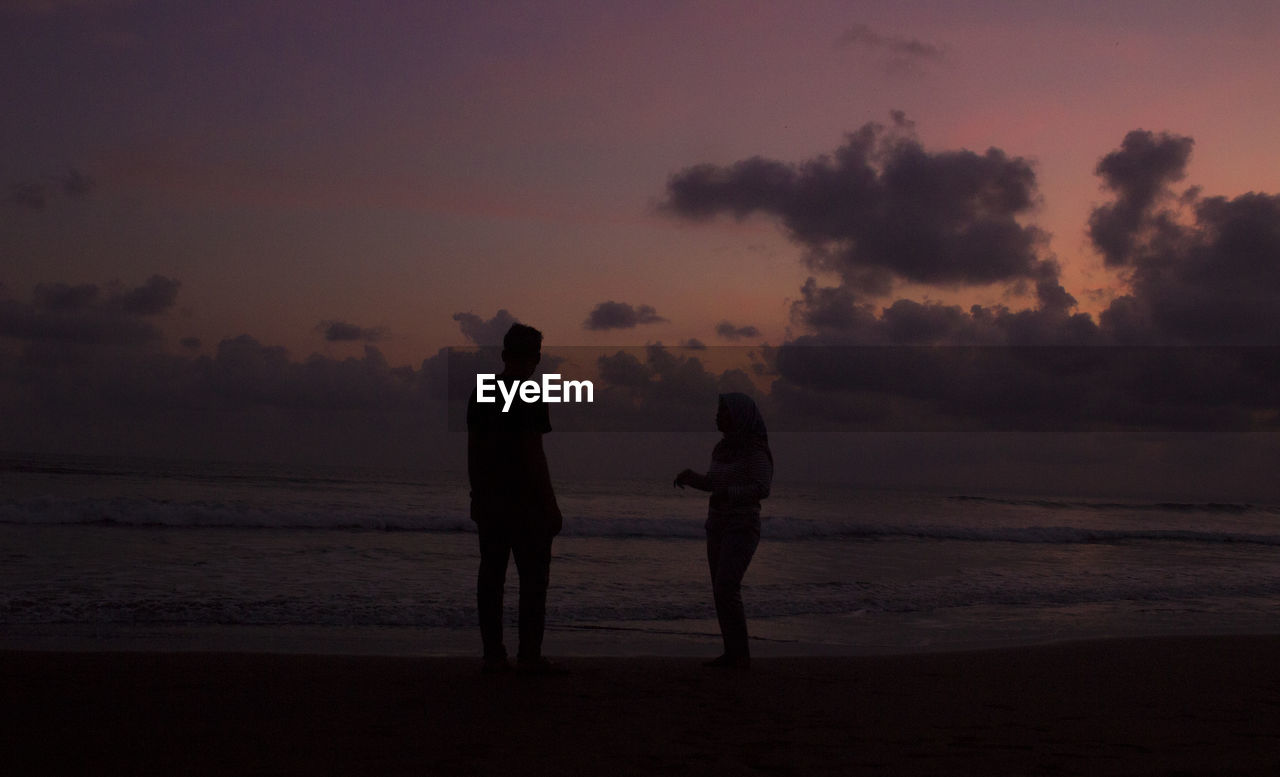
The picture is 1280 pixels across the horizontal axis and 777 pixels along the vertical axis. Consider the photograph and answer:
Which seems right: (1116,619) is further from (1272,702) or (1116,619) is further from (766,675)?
(766,675)

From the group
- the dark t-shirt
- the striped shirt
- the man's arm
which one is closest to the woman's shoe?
the striped shirt

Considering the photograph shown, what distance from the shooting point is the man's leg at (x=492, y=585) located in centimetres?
491

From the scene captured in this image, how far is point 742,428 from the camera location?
572 centimetres

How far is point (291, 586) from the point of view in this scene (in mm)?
9672

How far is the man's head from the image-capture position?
4.95 metres

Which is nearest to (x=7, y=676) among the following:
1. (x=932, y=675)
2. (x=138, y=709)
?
(x=138, y=709)

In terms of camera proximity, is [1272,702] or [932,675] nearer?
[1272,702]

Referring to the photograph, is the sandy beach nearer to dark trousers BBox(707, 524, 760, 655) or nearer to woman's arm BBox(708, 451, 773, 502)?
dark trousers BBox(707, 524, 760, 655)

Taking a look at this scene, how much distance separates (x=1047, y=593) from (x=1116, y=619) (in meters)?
1.91

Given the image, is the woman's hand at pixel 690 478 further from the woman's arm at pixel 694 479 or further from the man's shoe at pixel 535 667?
the man's shoe at pixel 535 667

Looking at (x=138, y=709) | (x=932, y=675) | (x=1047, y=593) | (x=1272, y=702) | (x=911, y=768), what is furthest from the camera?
(x=1047, y=593)

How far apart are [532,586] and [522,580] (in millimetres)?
84

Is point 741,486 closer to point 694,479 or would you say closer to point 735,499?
point 735,499

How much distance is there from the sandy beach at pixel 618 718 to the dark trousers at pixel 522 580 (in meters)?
0.26
